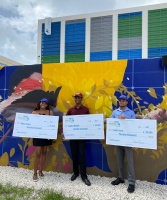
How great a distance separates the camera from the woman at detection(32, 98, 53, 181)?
→ 14.9 feet

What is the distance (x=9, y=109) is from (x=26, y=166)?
4.41 feet

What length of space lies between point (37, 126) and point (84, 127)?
939mm

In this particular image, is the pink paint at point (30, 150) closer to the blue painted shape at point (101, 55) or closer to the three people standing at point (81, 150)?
the three people standing at point (81, 150)

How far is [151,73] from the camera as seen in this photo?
4.47m

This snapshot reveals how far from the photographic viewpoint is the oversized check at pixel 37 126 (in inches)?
181

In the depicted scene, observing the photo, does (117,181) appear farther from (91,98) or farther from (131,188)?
(91,98)

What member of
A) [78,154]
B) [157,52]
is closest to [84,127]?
[78,154]

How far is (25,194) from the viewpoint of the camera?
12.3 feet

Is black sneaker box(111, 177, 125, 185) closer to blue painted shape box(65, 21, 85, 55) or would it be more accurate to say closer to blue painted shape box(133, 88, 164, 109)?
blue painted shape box(133, 88, 164, 109)

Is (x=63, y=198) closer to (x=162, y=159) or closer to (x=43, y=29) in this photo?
(x=162, y=159)

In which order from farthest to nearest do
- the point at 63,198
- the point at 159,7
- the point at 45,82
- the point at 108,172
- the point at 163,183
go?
the point at 159,7, the point at 45,82, the point at 108,172, the point at 163,183, the point at 63,198

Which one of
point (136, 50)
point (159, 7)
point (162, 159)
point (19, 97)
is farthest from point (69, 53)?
point (162, 159)

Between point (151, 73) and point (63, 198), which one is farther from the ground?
point (151, 73)

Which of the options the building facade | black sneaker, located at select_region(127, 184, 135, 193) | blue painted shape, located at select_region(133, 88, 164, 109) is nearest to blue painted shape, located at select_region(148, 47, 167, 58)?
the building facade
